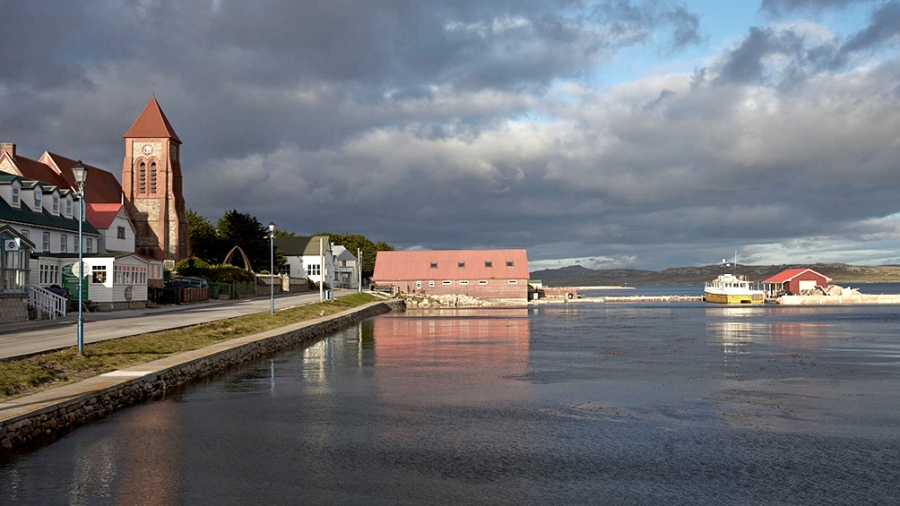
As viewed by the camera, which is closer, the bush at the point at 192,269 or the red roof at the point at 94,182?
the bush at the point at 192,269

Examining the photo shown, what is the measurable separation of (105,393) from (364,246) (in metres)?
138

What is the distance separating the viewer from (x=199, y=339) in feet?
107

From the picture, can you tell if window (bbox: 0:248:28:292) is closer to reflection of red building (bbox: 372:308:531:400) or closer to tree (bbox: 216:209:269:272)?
reflection of red building (bbox: 372:308:531:400)

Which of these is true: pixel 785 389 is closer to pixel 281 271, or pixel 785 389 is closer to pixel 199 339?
pixel 199 339

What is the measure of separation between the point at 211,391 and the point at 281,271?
316 ft

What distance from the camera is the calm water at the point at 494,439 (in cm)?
1287

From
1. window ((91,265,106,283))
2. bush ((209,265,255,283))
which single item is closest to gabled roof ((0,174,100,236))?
window ((91,265,106,283))

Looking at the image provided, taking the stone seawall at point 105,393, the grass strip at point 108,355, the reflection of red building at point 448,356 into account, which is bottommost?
the reflection of red building at point 448,356

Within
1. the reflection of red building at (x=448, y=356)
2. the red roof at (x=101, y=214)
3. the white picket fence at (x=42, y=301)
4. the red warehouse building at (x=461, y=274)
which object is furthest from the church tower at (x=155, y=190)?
the white picket fence at (x=42, y=301)

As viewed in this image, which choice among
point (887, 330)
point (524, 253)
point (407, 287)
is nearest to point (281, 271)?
point (407, 287)

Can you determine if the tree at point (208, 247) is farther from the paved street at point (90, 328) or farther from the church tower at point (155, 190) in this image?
the paved street at point (90, 328)

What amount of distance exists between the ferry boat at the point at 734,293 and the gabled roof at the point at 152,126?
8262 centimetres

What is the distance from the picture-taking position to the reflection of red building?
2573cm

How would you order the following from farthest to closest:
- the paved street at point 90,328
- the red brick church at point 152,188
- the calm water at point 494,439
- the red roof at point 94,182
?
the red brick church at point 152,188 < the red roof at point 94,182 < the paved street at point 90,328 < the calm water at point 494,439
